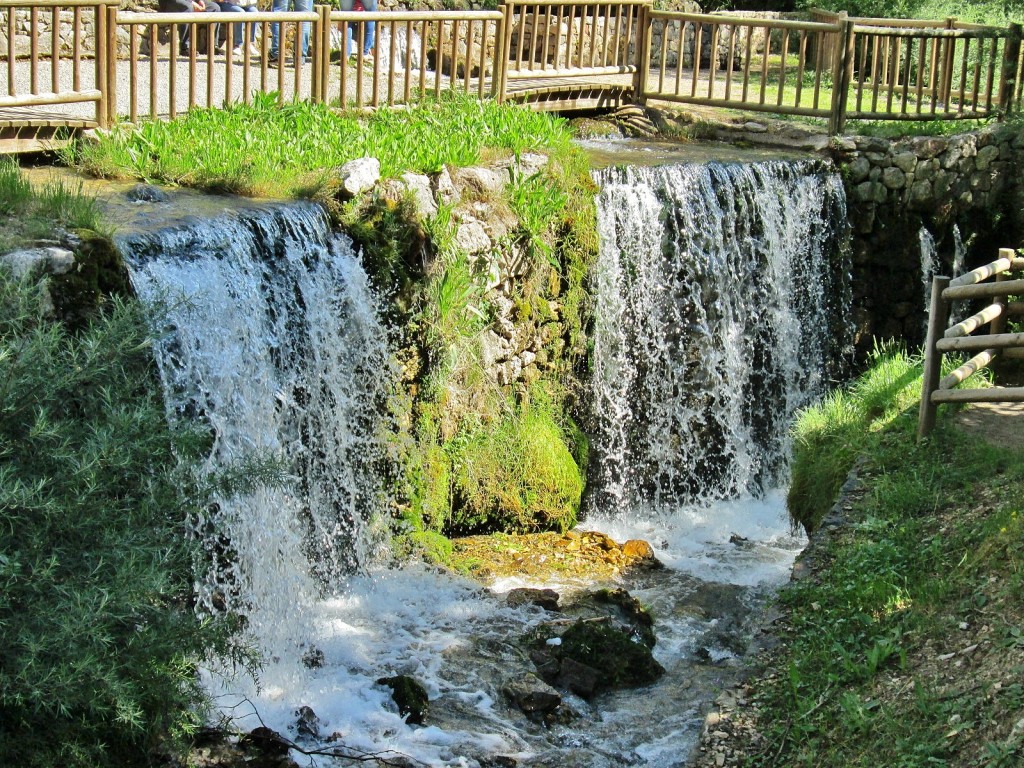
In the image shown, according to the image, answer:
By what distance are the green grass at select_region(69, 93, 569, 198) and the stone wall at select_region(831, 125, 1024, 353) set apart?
11.3ft

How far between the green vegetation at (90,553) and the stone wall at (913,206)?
8751mm

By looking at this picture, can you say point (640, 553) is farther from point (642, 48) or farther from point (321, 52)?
point (642, 48)

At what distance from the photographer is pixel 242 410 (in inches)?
312

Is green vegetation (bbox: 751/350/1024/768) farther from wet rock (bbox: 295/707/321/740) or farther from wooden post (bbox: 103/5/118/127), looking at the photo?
wooden post (bbox: 103/5/118/127)

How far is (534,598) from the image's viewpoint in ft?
28.9

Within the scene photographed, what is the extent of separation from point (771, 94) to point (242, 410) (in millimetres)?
11485

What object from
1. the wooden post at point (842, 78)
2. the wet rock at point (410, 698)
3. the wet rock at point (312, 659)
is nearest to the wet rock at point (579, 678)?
the wet rock at point (410, 698)

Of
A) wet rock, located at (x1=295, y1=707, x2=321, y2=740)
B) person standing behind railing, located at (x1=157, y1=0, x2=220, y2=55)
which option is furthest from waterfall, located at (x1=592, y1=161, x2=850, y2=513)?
person standing behind railing, located at (x1=157, y1=0, x2=220, y2=55)

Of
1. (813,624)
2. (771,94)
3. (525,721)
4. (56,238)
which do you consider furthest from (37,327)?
(771,94)

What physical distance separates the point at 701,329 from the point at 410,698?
5.04m

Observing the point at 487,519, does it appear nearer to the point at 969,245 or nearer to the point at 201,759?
the point at 201,759

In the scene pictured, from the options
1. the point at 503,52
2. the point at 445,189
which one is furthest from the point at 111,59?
the point at 503,52

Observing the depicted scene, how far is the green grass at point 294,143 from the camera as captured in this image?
9.23m

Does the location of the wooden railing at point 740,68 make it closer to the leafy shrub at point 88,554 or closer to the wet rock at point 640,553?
the wet rock at point 640,553
